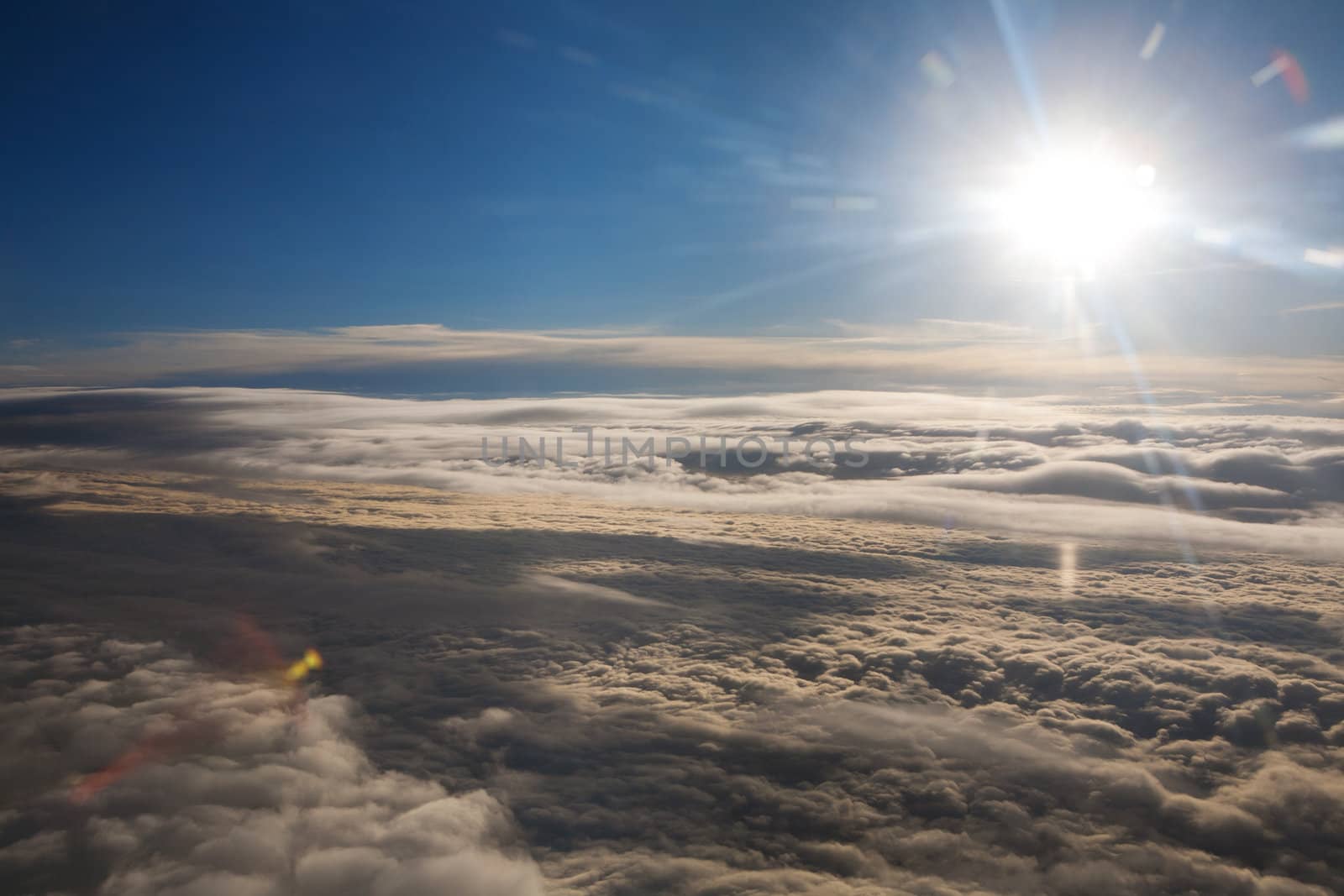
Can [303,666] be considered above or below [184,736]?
below

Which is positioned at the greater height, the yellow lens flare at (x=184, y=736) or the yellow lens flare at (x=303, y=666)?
the yellow lens flare at (x=184, y=736)

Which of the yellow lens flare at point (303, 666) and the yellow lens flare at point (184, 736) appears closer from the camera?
the yellow lens flare at point (184, 736)

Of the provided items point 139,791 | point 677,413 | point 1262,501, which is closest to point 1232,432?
point 1262,501

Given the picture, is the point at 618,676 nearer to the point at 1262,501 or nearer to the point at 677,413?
the point at 1262,501

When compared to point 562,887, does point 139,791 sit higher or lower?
higher

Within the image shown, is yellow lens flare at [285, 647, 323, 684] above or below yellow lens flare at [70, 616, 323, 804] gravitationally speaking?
below

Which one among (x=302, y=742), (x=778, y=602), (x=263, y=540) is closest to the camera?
(x=302, y=742)

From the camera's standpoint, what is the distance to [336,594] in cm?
1147

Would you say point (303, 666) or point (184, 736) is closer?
point (184, 736)

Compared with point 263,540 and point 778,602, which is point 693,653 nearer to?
point 778,602

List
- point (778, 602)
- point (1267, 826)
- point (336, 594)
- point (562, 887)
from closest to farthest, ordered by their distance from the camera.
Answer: point (562, 887), point (1267, 826), point (336, 594), point (778, 602)

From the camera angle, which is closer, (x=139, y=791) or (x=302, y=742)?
(x=139, y=791)

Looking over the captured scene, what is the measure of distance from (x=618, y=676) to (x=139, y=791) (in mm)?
4731

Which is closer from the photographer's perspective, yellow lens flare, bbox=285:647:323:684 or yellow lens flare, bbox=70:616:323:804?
yellow lens flare, bbox=70:616:323:804
